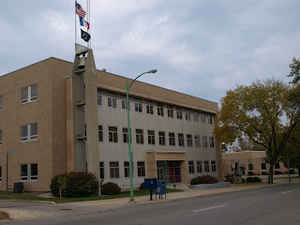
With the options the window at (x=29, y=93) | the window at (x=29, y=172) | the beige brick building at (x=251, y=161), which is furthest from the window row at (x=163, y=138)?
the beige brick building at (x=251, y=161)

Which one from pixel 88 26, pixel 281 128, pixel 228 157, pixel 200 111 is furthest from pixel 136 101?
pixel 228 157

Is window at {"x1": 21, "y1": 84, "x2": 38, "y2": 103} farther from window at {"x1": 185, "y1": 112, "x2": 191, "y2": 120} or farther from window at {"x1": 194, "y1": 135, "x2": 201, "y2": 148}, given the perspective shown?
Answer: window at {"x1": 194, "y1": 135, "x2": 201, "y2": 148}

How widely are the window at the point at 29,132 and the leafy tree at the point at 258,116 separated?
21.3 meters

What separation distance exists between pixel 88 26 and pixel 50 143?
414 inches

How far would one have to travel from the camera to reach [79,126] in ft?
104

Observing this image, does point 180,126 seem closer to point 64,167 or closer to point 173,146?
point 173,146

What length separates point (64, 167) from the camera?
31.5 meters

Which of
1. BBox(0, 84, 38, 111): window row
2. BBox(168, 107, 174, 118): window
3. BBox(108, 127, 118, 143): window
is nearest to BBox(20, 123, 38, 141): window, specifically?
BBox(0, 84, 38, 111): window row

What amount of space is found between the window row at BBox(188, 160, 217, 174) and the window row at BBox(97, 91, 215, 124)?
561 centimetres

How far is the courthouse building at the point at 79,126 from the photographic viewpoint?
30906mm

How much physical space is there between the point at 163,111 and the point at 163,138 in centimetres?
317

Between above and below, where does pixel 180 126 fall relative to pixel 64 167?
above

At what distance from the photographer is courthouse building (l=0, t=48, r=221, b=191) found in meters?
30.9

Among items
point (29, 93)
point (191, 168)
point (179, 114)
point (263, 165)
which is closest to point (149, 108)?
point (179, 114)
